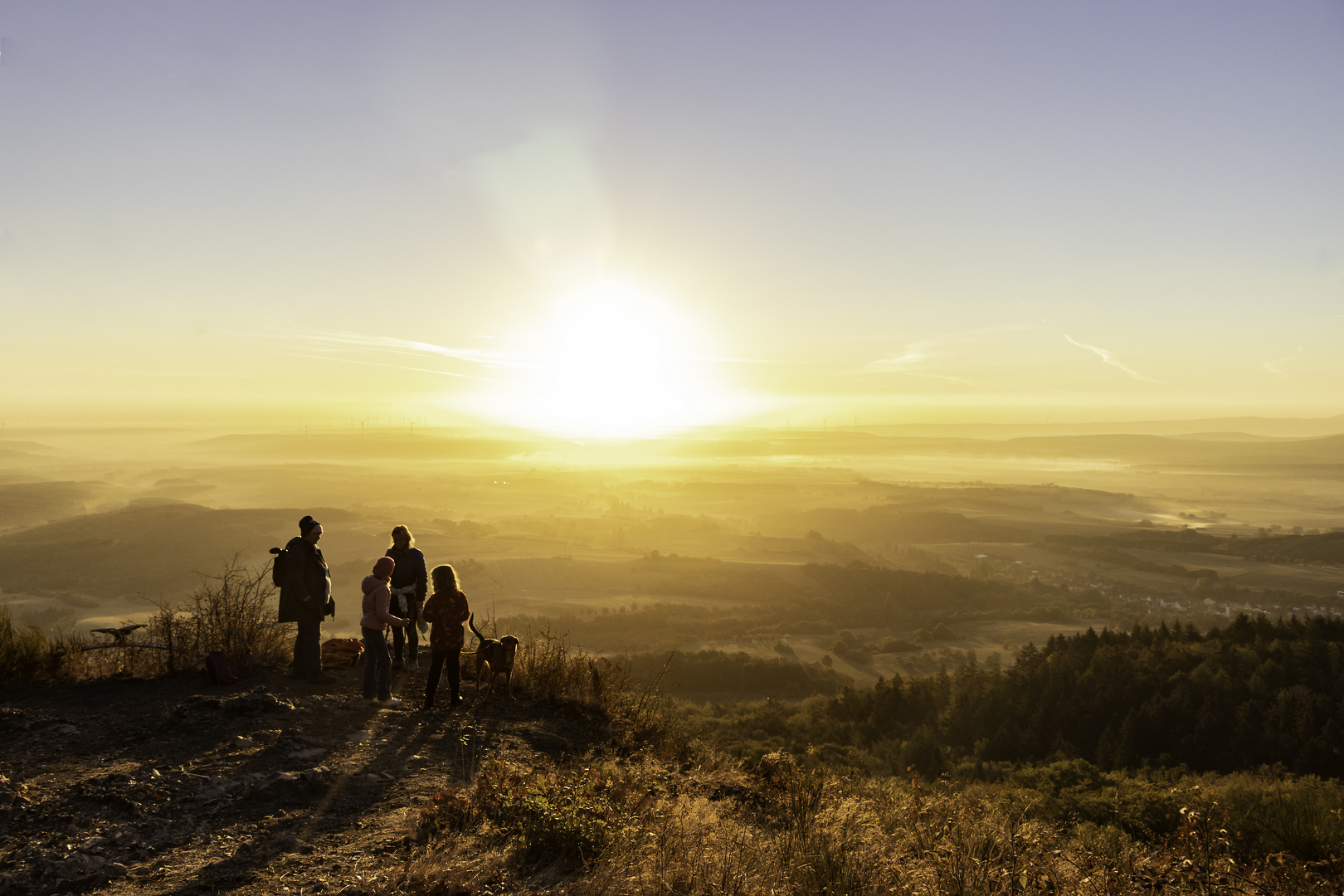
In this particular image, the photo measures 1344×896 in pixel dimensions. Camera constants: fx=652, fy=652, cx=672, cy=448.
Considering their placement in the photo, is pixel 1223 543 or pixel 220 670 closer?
pixel 220 670

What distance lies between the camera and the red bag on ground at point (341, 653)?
27.9ft

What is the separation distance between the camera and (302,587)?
7348 mm

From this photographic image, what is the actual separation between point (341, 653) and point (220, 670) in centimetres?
151

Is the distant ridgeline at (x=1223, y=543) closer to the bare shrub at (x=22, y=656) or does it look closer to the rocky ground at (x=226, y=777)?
the rocky ground at (x=226, y=777)

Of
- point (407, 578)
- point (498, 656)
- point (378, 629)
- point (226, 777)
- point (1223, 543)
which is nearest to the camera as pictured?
point (226, 777)

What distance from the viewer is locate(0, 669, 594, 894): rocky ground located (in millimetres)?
3943

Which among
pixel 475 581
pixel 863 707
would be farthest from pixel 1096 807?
pixel 475 581

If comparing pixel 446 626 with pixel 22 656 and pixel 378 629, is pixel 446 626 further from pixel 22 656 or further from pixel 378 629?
pixel 22 656

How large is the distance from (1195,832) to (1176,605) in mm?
115211

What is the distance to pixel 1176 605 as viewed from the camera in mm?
94562

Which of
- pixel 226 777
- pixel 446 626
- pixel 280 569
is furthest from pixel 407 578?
pixel 226 777

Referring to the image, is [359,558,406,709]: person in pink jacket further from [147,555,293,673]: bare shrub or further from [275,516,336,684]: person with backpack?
[147,555,293,673]: bare shrub

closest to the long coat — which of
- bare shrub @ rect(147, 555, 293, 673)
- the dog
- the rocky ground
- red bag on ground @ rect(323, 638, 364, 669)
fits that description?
bare shrub @ rect(147, 555, 293, 673)

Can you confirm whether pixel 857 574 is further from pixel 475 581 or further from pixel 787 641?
pixel 475 581
